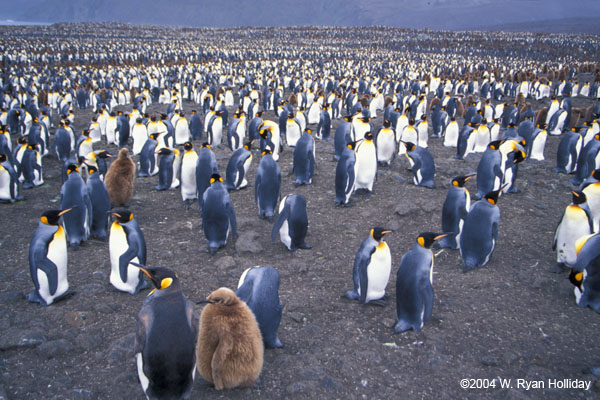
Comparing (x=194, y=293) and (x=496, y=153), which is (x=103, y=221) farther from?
(x=496, y=153)

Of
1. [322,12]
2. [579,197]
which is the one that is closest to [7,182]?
[579,197]

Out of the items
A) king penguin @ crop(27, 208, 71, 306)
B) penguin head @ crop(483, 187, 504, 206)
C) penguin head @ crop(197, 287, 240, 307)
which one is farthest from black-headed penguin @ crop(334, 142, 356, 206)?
penguin head @ crop(197, 287, 240, 307)

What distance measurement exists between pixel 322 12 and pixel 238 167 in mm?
137376

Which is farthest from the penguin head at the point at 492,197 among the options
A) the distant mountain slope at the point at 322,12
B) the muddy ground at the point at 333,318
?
the distant mountain slope at the point at 322,12

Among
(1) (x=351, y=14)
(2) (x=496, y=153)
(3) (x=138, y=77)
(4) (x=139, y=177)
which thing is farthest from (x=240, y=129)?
(1) (x=351, y=14)

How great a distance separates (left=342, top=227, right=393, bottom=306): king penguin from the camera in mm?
4078

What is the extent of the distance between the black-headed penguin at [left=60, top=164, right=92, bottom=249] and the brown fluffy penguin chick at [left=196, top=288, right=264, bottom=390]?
326 cm

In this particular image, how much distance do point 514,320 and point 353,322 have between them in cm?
153

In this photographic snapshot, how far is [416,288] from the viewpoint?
368 cm

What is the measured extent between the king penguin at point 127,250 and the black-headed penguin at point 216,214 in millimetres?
1032

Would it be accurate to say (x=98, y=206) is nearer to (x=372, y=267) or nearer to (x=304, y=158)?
(x=304, y=158)

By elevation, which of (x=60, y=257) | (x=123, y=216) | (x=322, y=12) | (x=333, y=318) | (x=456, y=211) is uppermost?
(x=322, y=12)

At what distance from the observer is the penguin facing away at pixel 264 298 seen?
3312 millimetres

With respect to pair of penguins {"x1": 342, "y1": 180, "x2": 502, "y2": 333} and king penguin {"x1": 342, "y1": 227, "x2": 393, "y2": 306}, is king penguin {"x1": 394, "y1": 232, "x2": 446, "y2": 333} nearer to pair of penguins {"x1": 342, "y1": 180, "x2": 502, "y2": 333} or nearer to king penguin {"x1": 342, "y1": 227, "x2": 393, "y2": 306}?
pair of penguins {"x1": 342, "y1": 180, "x2": 502, "y2": 333}
